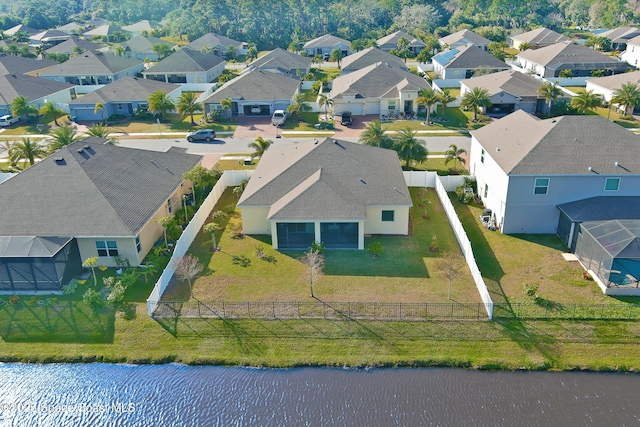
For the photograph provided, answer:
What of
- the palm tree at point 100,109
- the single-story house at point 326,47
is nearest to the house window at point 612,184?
the palm tree at point 100,109

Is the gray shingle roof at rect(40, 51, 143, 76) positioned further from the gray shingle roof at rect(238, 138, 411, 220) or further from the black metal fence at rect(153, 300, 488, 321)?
the black metal fence at rect(153, 300, 488, 321)

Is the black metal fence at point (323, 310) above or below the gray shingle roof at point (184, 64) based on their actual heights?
below

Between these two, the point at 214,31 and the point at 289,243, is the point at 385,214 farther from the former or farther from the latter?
the point at 214,31

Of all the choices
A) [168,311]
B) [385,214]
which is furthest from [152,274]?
[385,214]

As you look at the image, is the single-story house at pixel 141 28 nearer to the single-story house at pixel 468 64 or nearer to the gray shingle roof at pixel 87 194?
the single-story house at pixel 468 64

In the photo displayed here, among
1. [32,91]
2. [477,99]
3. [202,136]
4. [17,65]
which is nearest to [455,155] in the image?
[477,99]

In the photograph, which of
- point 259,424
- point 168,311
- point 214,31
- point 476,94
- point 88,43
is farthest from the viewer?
point 214,31

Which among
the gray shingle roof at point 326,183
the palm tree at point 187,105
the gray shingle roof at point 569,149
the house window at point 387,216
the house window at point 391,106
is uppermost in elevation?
the gray shingle roof at point 569,149

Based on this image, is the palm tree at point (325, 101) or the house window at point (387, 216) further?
the palm tree at point (325, 101)
